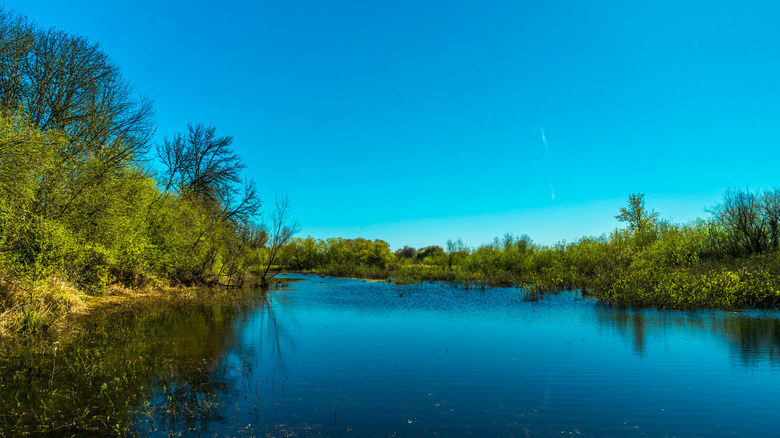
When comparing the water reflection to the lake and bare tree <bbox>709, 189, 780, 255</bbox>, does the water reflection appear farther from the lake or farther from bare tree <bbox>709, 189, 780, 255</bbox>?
bare tree <bbox>709, 189, 780, 255</bbox>

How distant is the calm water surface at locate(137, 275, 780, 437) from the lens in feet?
20.1

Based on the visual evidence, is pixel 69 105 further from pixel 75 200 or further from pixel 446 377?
pixel 446 377

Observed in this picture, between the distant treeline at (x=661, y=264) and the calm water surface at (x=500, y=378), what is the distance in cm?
304

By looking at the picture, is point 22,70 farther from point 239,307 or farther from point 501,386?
point 501,386

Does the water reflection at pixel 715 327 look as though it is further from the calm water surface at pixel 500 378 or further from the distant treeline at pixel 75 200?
the distant treeline at pixel 75 200

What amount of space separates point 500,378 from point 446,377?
1148 millimetres

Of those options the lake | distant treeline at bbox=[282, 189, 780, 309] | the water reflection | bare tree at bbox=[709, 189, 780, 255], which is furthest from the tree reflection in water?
bare tree at bbox=[709, 189, 780, 255]

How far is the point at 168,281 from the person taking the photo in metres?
25.4

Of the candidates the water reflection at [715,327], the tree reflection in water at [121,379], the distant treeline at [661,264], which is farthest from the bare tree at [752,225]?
the tree reflection in water at [121,379]

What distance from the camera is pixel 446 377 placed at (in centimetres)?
869

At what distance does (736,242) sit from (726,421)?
29915 millimetres

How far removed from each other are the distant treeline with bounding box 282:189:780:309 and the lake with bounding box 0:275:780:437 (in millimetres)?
2547

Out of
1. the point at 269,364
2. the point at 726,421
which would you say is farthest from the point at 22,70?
the point at 726,421

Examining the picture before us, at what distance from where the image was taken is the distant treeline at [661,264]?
18453mm
